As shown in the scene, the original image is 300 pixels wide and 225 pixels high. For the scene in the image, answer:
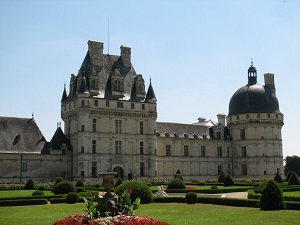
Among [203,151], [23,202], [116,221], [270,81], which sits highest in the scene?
[270,81]

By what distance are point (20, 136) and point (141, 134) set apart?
15.1 m

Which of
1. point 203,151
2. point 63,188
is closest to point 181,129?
point 203,151

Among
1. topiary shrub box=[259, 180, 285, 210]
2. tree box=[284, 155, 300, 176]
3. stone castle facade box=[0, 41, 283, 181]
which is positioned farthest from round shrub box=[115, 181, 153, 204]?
tree box=[284, 155, 300, 176]

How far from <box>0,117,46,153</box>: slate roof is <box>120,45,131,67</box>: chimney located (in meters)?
14.5

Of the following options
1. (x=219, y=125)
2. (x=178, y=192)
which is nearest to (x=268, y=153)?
(x=219, y=125)

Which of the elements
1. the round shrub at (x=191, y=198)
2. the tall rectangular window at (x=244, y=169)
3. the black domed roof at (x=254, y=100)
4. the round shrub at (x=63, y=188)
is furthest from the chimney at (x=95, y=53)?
the round shrub at (x=191, y=198)

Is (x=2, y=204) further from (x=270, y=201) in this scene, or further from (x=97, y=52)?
(x=97, y=52)

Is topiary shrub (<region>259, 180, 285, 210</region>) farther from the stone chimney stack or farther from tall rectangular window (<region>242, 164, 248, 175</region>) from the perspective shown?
the stone chimney stack

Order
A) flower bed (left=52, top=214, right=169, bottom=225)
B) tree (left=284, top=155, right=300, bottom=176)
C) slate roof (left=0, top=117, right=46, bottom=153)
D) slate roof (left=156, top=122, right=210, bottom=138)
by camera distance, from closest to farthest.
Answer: flower bed (left=52, top=214, right=169, bottom=225) < slate roof (left=0, top=117, right=46, bottom=153) < slate roof (left=156, top=122, right=210, bottom=138) < tree (left=284, top=155, right=300, bottom=176)

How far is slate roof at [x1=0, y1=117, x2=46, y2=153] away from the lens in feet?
160

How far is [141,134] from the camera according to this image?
56.7 m

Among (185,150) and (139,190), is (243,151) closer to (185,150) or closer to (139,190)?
(185,150)

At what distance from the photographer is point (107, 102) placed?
54062mm

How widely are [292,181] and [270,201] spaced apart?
2526 cm
